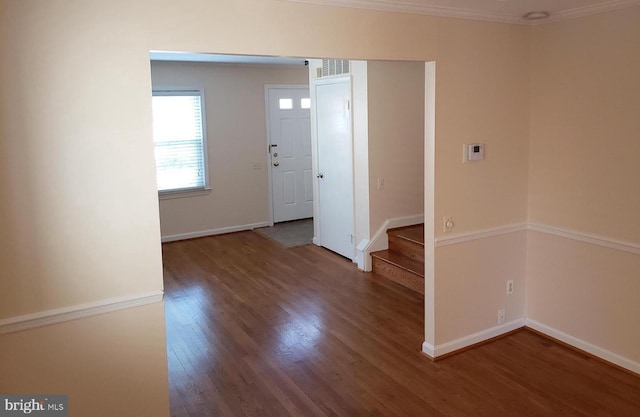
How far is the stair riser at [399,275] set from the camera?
5.00 metres

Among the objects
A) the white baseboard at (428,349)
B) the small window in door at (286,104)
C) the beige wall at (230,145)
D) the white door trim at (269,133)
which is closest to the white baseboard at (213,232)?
the beige wall at (230,145)

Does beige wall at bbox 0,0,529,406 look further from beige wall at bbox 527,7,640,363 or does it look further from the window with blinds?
the window with blinds

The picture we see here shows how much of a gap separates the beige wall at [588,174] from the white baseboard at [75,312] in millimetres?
2898

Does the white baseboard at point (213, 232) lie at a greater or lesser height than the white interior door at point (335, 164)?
lesser

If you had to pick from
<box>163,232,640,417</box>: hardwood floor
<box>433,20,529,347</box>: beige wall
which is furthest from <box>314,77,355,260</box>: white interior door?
<box>433,20,529,347</box>: beige wall

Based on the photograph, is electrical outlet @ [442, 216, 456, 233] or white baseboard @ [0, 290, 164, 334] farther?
electrical outlet @ [442, 216, 456, 233]

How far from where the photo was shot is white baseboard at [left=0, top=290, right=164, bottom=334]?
2328 mm

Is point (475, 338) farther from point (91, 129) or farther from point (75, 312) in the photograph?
point (91, 129)

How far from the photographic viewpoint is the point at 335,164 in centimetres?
614

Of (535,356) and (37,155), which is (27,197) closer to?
(37,155)

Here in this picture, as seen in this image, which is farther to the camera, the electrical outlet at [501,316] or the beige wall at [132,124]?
the electrical outlet at [501,316]

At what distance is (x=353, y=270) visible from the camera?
Result: 5.79 metres

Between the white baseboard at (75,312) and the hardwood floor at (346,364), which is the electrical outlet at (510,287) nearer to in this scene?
the hardwood floor at (346,364)

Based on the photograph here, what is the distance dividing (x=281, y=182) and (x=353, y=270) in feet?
9.18
